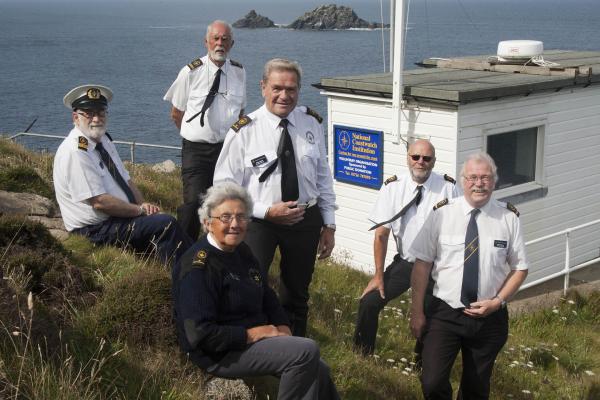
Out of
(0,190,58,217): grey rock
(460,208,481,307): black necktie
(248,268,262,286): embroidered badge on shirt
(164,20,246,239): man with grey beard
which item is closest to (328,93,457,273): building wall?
(164,20,246,239): man with grey beard

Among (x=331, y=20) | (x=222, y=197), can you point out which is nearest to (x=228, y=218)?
(x=222, y=197)

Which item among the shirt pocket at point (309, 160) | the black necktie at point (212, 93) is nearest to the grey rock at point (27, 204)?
the black necktie at point (212, 93)

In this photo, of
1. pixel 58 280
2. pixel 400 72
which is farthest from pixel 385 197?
pixel 400 72

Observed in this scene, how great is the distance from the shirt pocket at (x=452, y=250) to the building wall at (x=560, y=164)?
5.60m

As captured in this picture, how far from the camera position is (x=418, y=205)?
640 cm

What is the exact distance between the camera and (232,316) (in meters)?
4.38

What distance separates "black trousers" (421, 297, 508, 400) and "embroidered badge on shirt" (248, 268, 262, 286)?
4.15ft

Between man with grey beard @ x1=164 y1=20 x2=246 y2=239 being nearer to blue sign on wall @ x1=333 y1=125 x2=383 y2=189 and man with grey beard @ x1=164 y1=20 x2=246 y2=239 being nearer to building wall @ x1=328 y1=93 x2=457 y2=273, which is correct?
building wall @ x1=328 y1=93 x2=457 y2=273

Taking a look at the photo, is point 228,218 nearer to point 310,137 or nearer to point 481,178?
point 310,137

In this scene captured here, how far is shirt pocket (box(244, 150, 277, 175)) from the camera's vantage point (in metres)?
5.35

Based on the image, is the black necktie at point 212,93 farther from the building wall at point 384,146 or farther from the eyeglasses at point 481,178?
the building wall at point 384,146

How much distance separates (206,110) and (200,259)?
3.24 m

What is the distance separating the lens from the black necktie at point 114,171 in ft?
20.9

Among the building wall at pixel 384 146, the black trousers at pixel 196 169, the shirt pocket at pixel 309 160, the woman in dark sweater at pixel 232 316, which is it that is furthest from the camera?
the building wall at pixel 384 146
